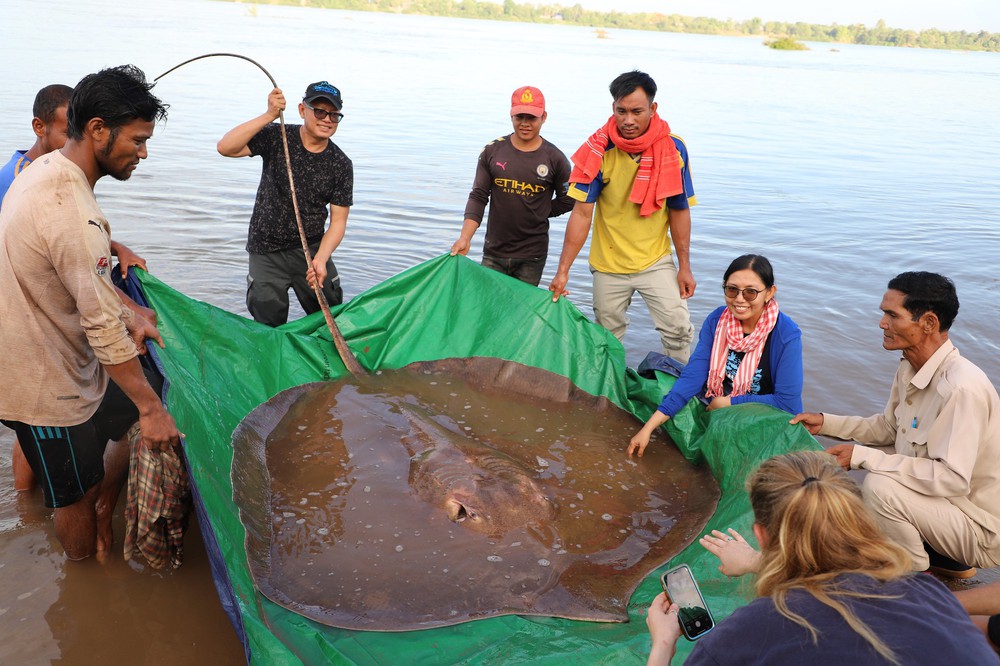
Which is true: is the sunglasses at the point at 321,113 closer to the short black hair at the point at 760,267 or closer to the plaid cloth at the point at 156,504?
the plaid cloth at the point at 156,504

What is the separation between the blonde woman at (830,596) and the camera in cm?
166

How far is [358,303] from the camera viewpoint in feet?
17.0

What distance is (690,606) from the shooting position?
2066 mm

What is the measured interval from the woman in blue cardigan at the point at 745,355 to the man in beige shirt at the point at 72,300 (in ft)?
8.58

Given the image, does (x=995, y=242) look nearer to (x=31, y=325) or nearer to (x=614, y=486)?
(x=614, y=486)

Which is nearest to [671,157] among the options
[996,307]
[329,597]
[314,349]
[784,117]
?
[314,349]

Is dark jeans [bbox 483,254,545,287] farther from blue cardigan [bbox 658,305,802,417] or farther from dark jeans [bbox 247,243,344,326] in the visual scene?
blue cardigan [bbox 658,305,802,417]

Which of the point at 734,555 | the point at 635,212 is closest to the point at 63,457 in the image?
the point at 734,555

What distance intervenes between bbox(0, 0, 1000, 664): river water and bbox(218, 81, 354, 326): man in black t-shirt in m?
1.86

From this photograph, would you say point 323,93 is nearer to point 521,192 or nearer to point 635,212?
point 521,192

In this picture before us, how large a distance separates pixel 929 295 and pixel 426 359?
2.95 meters

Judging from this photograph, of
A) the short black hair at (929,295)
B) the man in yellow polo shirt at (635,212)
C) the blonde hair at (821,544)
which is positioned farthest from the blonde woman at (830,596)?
the man in yellow polo shirt at (635,212)

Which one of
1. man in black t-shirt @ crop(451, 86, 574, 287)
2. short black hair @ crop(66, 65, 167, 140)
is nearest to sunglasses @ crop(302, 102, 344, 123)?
man in black t-shirt @ crop(451, 86, 574, 287)

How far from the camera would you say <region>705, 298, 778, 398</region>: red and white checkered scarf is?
13.6 feet
